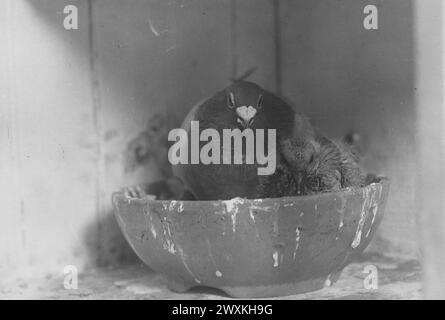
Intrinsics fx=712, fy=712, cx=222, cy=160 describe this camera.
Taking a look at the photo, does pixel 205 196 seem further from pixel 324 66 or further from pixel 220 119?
pixel 324 66

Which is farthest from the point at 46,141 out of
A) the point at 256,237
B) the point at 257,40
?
the point at 257,40

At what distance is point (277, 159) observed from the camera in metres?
1.29

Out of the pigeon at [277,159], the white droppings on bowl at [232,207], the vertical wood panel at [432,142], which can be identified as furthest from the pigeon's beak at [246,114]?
the vertical wood panel at [432,142]

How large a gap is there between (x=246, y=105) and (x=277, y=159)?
13 centimetres

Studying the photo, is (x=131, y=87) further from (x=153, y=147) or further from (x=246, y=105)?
(x=246, y=105)

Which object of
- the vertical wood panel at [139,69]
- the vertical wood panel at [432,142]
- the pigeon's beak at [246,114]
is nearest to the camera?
the vertical wood panel at [432,142]

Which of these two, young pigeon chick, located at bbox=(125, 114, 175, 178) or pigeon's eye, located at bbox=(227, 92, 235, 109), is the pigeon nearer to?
pigeon's eye, located at bbox=(227, 92, 235, 109)

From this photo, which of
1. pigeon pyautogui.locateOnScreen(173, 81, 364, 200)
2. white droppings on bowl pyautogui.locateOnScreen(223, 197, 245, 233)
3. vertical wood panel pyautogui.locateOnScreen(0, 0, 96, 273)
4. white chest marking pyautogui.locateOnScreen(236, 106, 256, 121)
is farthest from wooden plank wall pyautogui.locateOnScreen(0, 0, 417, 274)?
white droppings on bowl pyautogui.locateOnScreen(223, 197, 245, 233)

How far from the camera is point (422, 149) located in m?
1.13

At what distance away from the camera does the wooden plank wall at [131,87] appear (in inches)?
55.4

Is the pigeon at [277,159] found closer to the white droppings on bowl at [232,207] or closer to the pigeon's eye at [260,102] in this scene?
the pigeon's eye at [260,102]

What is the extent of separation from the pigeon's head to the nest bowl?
9.1 inches

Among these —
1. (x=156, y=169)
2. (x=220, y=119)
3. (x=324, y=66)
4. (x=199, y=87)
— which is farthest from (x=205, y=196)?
(x=324, y=66)

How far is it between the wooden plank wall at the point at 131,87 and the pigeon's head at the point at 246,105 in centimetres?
30
